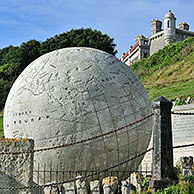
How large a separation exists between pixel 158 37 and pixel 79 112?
46398 mm

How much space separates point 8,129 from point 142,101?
3065 millimetres

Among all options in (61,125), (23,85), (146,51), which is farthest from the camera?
(146,51)

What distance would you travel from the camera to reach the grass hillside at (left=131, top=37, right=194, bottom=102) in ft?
97.8

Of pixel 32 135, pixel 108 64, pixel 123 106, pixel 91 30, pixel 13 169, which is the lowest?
pixel 13 169

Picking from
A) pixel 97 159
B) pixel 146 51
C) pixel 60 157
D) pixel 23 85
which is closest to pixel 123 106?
pixel 97 159

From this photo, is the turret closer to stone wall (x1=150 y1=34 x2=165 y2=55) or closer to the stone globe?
stone wall (x1=150 y1=34 x2=165 y2=55)

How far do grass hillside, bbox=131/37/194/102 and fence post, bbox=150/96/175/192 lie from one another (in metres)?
21.1

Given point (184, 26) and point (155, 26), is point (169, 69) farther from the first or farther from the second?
point (184, 26)

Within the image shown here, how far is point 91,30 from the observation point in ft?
131

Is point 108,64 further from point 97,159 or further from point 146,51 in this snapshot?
point 146,51

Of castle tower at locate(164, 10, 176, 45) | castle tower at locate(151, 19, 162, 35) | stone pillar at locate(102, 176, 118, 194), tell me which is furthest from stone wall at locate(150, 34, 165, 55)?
stone pillar at locate(102, 176, 118, 194)

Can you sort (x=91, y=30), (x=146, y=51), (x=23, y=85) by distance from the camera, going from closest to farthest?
(x=23, y=85)
(x=91, y=30)
(x=146, y=51)

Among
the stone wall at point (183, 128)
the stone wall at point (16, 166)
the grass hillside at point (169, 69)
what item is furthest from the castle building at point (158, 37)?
the stone wall at point (16, 166)

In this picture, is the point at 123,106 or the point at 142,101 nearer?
the point at 123,106
